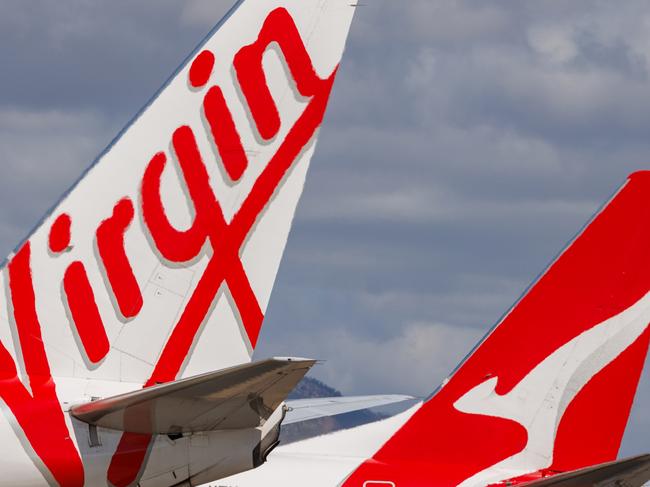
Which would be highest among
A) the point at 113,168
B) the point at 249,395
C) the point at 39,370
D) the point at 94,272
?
the point at 113,168

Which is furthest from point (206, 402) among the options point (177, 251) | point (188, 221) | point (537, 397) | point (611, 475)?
point (537, 397)

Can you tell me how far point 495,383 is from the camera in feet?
76.2

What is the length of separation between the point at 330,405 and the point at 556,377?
5911 mm

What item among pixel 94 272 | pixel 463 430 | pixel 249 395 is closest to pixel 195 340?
pixel 94 272

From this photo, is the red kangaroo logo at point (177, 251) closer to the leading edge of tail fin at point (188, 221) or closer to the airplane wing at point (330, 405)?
the leading edge of tail fin at point (188, 221)

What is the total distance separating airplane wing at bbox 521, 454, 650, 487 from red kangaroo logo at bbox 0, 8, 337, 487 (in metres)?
6.78

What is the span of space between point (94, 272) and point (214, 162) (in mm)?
1919

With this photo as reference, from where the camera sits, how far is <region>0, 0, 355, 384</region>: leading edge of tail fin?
1423 centimetres

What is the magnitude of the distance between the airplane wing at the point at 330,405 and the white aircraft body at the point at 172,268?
37.1 feet

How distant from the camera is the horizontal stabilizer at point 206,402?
11.3 m

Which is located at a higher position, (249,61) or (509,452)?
(249,61)

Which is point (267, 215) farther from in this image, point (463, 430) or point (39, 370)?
point (463, 430)

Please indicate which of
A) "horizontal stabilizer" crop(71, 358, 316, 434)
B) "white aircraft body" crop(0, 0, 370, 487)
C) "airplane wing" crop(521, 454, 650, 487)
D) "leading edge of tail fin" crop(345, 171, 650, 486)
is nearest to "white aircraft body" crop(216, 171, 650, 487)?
"leading edge of tail fin" crop(345, 171, 650, 486)

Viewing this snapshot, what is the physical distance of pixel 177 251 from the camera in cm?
1475
